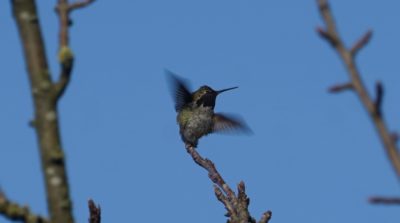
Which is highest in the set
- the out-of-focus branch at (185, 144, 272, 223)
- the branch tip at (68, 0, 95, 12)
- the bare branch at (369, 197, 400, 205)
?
the out-of-focus branch at (185, 144, 272, 223)

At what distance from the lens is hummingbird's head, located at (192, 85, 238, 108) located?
16516mm

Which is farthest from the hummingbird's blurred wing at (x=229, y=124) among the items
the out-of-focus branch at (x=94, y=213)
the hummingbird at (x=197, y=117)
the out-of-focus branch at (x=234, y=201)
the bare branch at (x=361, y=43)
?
the bare branch at (x=361, y=43)

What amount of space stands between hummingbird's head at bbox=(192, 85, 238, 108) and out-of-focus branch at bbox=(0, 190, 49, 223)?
13.3 metres

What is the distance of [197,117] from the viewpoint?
52.9 ft

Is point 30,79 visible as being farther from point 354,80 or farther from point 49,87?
point 354,80

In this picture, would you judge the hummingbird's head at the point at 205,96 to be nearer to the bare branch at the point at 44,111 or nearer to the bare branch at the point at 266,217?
the bare branch at the point at 266,217

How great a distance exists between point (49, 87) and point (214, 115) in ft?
44.9

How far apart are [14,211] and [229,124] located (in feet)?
43.5

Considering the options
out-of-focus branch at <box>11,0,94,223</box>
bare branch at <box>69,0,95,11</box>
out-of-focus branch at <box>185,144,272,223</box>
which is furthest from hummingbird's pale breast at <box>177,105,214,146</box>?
out-of-focus branch at <box>11,0,94,223</box>

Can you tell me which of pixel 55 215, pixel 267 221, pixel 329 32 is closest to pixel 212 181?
pixel 267 221

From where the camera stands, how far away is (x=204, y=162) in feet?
25.4

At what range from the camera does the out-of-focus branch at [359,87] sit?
1.60 metres

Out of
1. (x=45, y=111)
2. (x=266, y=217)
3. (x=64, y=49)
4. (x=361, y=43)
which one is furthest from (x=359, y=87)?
(x=266, y=217)

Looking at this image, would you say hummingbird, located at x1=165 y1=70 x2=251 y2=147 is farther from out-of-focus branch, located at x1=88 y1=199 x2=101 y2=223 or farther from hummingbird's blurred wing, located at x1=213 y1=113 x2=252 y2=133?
out-of-focus branch, located at x1=88 y1=199 x2=101 y2=223
